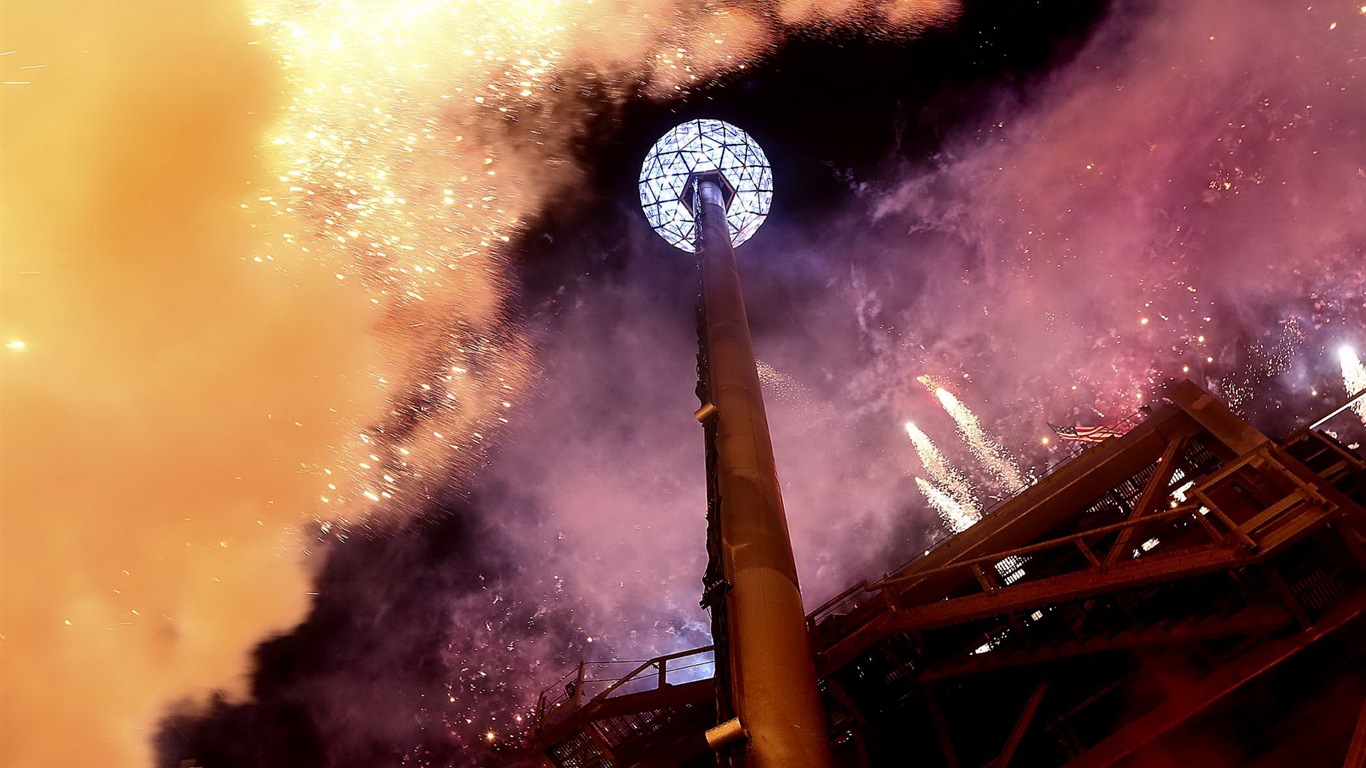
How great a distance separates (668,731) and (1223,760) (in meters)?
7.99

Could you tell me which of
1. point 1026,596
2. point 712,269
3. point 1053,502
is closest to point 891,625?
point 1026,596

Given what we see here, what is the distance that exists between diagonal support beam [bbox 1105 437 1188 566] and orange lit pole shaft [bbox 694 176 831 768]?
4073mm

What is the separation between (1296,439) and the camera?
1009 centimetres

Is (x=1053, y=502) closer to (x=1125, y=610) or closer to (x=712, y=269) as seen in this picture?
(x=1125, y=610)

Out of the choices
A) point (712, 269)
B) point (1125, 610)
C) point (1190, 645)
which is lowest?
point (1190, 645)

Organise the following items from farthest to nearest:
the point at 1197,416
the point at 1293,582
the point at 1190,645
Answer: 1. the point at 1197,416
2. the point at 1190,645
3. the point at 1293,582

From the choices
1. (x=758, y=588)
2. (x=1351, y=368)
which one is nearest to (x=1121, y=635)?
(x=758, y=588)

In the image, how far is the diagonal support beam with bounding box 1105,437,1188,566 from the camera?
8.91m

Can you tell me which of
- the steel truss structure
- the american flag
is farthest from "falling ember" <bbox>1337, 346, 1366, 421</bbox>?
the steel truss structure

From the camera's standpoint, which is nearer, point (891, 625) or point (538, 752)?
point (891, 625)

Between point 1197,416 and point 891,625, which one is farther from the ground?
point 1197,416

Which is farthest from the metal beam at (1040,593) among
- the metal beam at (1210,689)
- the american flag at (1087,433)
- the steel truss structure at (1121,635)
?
the american flag at (1087,433)

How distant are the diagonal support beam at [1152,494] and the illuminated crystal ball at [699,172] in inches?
588

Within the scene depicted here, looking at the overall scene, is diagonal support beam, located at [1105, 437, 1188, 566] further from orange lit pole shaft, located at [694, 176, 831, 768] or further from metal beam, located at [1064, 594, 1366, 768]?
orange lit pole shaft, located at [694, 176, 831, 768]
